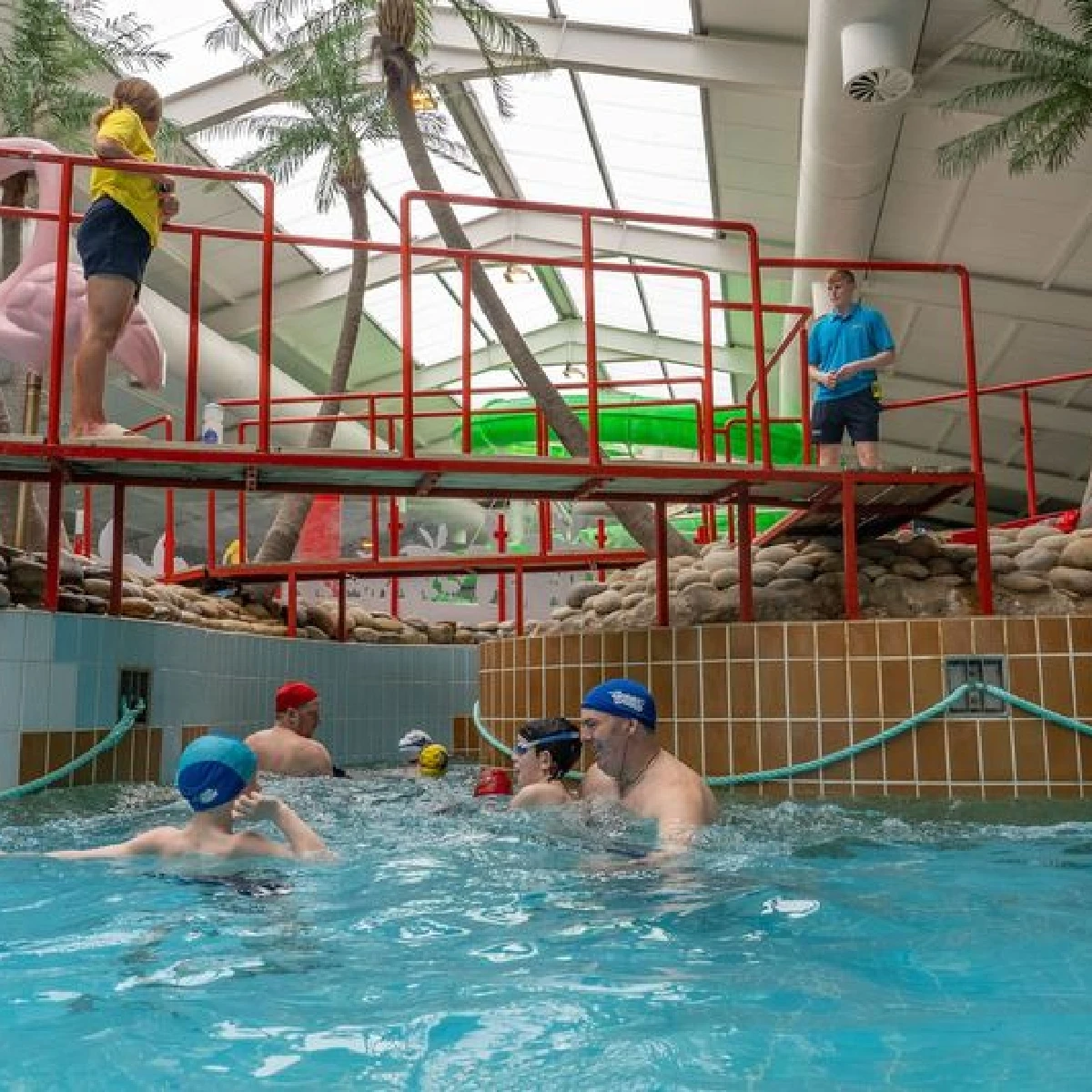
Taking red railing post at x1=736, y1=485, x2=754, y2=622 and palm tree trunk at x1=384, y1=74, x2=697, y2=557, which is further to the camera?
palm tree trunk at x1=384, y1=74, x2=697, y2=557

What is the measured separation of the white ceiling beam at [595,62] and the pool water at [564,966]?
10260 millimetres

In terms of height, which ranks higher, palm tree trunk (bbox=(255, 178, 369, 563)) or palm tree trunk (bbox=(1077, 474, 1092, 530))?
palm tree trunk (bbox=(255, 178, 369, 563))

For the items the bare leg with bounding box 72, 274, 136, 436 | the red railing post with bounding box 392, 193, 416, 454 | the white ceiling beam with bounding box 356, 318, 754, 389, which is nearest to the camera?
the bare leg with bounding box 72, 274, 136, 436

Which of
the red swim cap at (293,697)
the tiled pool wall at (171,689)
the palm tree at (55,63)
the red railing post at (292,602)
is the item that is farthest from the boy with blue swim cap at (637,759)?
the palm tree at (55,63)

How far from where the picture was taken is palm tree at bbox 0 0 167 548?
14.0 m

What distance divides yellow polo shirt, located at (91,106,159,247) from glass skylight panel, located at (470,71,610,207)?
404 inches

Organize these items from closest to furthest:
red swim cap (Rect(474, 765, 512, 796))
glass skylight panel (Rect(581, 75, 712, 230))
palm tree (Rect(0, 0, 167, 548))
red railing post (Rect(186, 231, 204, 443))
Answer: red swim cap (Rect(474, 765, 512, 796)) < red railing post (Rect(186, 231, 204, 443)) < palm tree (Rect(0, 0, 167, 548)) < glass skylight panel (Rect(581, 75, 712, 230))

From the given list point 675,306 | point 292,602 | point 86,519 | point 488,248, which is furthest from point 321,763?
point 675,306

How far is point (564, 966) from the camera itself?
2891mm

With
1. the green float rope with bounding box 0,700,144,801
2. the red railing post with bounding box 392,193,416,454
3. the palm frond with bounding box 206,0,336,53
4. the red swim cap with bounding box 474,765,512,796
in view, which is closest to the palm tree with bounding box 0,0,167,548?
the palm frond with bounding box 206,0,336,53

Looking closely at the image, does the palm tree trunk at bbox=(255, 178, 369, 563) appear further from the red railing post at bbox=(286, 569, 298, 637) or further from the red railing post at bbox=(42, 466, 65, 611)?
the red railing post at bbox=(42, 466, 65, 611)

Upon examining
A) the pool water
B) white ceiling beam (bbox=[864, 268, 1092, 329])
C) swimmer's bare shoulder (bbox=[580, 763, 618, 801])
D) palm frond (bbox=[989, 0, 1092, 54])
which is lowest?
the pool water

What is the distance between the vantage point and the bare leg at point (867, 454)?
779 centimetres

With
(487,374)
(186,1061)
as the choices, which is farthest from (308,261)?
(186,1061)
